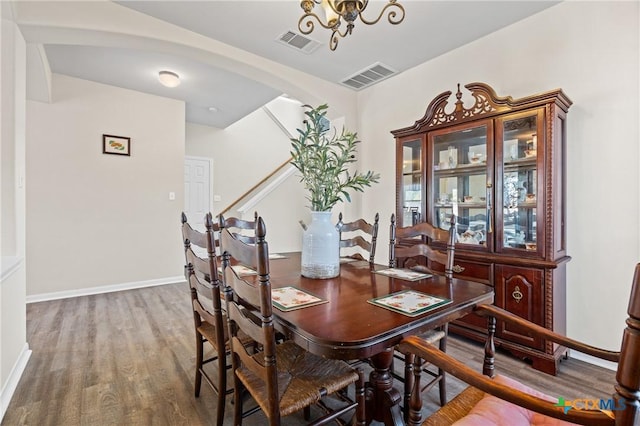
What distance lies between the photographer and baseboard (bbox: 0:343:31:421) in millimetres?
1684

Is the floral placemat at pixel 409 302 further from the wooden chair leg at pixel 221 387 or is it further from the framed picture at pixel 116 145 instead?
the framed picture at pixel 116 145

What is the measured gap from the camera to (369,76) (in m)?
3.53

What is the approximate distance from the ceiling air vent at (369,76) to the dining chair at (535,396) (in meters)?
2.85

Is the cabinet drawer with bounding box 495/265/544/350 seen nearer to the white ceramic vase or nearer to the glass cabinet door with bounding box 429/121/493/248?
the glass cabinet door with bounding box 429/121/493/248

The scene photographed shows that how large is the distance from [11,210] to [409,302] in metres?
2.61

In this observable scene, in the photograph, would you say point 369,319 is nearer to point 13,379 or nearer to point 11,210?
point 13,379

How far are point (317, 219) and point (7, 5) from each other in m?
2.47

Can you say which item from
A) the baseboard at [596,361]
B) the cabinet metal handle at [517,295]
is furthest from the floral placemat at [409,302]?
the baseboard at [596,361]

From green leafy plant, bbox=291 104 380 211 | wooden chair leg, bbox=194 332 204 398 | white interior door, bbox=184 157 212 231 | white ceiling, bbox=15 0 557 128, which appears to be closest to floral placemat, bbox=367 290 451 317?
green leafy plant, bbox=291 104 380 211

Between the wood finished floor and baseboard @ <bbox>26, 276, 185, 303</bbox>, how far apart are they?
1.86 ft

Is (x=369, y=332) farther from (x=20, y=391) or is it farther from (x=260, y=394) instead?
(x=20, y=391)

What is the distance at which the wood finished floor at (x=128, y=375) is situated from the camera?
5.36ft

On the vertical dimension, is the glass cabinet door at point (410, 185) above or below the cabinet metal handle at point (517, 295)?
above

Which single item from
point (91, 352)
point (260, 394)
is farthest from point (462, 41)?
point (91, 352)
